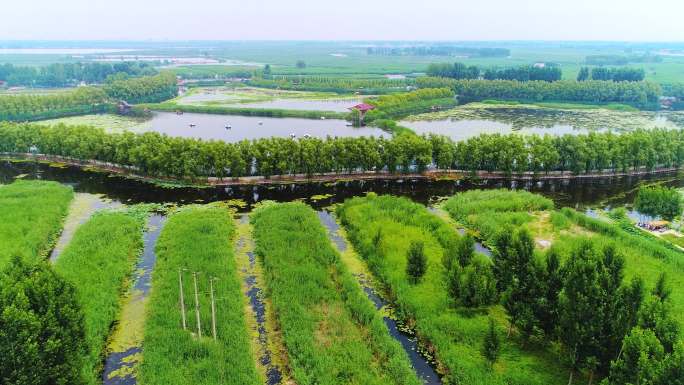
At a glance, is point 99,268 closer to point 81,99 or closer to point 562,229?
point 562,229

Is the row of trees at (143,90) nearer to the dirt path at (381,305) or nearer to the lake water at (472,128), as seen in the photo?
the lake water at (472,128)

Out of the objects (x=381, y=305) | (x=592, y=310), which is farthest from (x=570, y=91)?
Answer: (x=592, y=310)

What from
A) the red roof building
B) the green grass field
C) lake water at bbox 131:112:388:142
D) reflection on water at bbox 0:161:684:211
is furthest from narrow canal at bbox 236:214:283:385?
the red roof building

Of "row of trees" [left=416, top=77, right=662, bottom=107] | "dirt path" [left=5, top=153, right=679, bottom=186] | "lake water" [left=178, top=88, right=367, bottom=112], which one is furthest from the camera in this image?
"row of trees" [left=416, top=77, right=662, bottom=107]

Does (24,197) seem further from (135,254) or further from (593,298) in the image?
(593,298)

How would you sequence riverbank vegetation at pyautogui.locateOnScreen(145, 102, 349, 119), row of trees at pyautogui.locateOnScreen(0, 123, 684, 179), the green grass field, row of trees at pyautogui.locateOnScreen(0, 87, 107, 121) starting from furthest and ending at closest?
riverbank vegetation at pyautogui.locateOnScreen(145, 102, 349, 119)
row of trees at pyautogui.locateOnScreen(0, 87, 107, 121)
row of trees at pyautogui.locateOnScreen(0, 123, 684, 179)
the green grass field

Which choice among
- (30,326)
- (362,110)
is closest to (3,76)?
(362,110)

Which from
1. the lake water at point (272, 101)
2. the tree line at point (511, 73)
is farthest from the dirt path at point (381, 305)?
the tree line at point (511, 73)

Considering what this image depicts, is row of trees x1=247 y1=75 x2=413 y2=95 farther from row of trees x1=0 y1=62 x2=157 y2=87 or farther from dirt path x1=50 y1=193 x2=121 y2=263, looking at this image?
dirt path x1=50 y1=193 x2=121 y2=263
